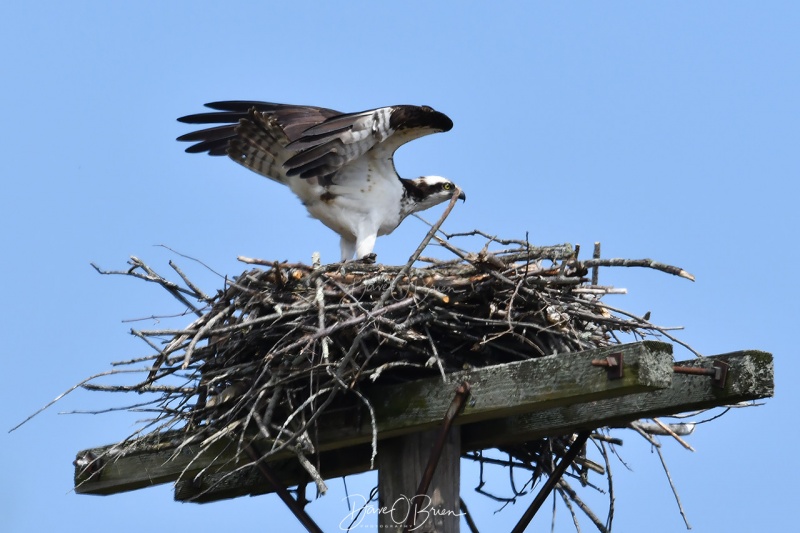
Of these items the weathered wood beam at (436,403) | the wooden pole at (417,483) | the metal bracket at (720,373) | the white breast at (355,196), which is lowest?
the wooden pole at (417,483)

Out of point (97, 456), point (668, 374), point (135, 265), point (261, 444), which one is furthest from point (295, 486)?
point (668, 374)

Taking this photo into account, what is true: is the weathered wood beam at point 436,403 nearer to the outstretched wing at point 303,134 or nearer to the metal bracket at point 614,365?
the metal bracket at point 614,365

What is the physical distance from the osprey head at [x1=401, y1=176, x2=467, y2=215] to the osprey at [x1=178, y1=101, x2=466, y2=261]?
0.01 m

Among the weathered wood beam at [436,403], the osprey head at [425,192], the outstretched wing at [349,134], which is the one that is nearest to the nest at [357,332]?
the weathered wood beam at [436,403]

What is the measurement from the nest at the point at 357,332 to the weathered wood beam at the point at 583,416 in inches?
9.6

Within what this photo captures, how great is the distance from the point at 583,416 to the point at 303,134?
2645mm

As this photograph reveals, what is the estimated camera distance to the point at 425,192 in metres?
7.61

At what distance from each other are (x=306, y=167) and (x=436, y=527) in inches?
110

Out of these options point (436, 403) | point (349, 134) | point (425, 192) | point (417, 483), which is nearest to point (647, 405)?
point (436, 403)

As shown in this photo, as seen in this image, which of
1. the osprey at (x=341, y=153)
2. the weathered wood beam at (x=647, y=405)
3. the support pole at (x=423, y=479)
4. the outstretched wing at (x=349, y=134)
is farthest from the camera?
the osprey at (x=341, y=153)

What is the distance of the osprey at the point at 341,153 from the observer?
6.35 metres

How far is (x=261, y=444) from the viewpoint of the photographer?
4.24 metres

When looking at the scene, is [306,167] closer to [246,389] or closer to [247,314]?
[247,314]

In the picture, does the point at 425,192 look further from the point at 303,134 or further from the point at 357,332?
the point at 357,332
